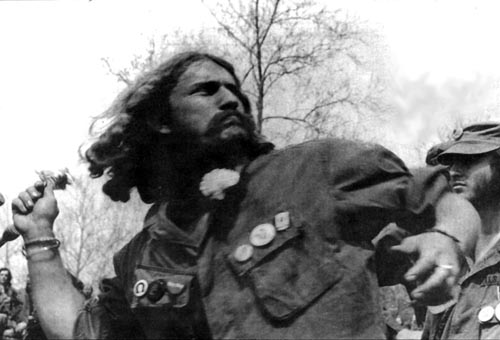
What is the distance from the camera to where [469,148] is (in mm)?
2379

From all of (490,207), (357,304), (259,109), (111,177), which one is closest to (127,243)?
(111,177)

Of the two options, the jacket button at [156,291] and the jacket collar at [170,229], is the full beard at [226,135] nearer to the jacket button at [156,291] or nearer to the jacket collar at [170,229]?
the jacket collar at [170,229]

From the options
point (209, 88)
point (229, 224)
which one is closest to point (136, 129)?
point (209, 88)

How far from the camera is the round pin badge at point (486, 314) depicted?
7.58 feet

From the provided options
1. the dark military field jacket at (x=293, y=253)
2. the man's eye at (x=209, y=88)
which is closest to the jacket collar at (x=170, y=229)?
the dark military field jacket at (x=293, y=253)

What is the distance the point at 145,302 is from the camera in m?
1.73

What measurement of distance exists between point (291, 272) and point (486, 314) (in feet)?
2.72

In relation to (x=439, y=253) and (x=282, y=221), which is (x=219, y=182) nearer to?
(x=282, y=221)

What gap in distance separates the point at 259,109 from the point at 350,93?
230mm

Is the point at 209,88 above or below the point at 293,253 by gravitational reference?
above

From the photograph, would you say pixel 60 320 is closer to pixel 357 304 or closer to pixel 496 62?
pixel 357 304

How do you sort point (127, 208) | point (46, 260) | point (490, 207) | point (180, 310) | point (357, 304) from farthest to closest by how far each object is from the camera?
point (490, 207), point (127, 208), point (46, 260), point (180, 310), point (357, 304)

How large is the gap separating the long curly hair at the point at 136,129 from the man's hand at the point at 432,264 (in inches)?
16.6

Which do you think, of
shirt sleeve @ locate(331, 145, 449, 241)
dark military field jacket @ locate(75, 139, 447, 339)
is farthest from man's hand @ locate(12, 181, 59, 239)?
shirt sleeve @ locate(331, 145, 449, 241)
